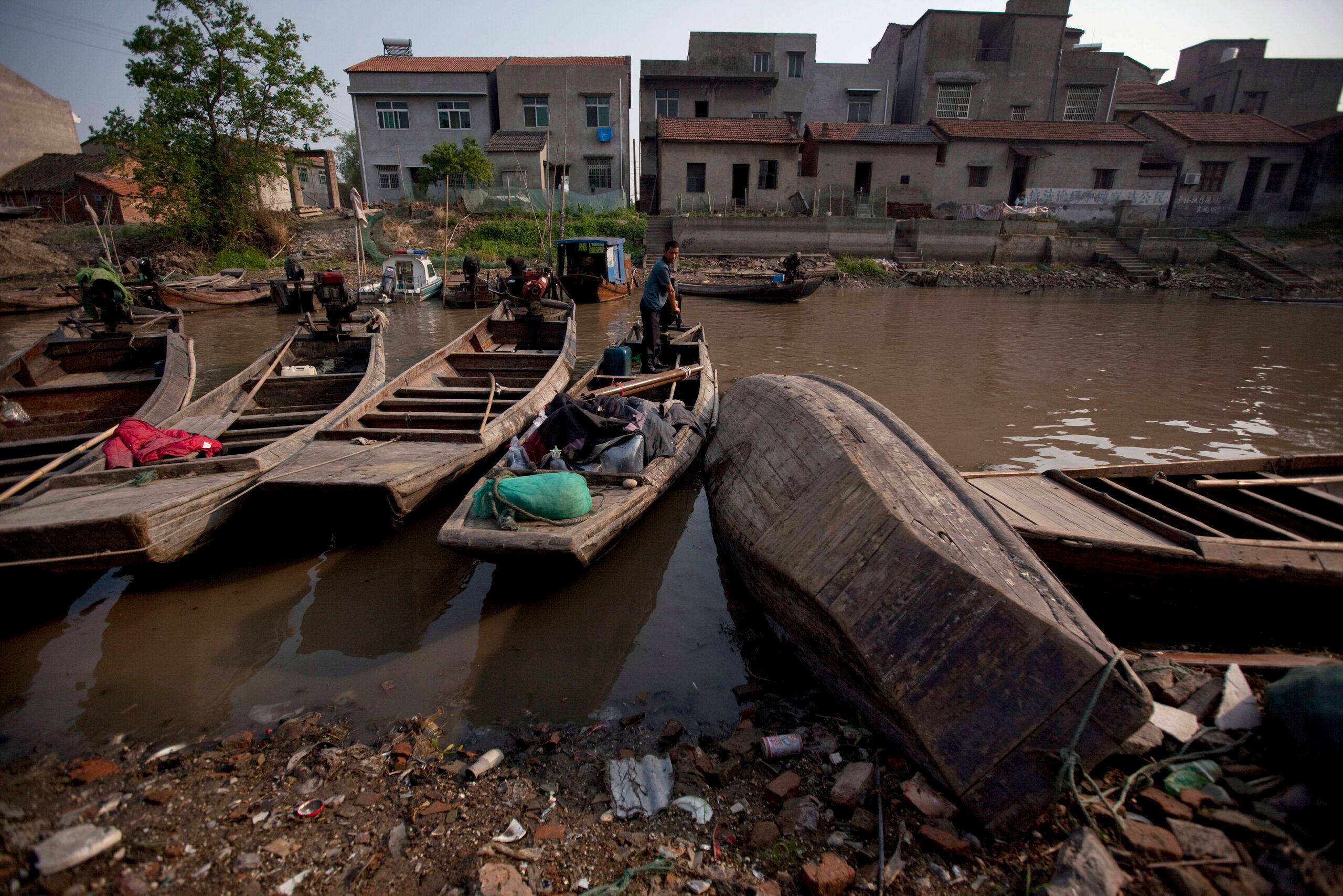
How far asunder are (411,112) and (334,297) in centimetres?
2729

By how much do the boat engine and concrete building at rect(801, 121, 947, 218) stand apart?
2434cm

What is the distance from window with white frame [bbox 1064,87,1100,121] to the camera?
109 ft

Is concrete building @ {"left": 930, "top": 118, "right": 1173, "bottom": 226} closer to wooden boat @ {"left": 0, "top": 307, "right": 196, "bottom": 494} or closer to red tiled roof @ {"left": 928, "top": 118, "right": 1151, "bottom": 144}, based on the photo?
red tiled roof @ {"left": 928, "top": 118, "right": 1151, "bottom": 144}

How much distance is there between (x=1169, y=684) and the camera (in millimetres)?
2889

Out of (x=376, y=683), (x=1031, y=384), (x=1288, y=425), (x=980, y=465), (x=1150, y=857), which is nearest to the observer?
(x=1150, y=857)

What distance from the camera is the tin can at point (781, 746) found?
2.79 metres

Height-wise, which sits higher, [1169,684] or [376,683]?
[1169,684]

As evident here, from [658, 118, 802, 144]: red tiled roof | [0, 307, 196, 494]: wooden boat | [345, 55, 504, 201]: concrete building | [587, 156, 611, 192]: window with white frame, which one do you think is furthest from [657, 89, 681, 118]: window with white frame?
[0, 307, 196, 494]: wooden boat

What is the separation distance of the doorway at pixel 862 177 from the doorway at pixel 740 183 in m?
5.11

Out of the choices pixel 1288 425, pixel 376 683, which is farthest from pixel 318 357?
pixel 1288 425

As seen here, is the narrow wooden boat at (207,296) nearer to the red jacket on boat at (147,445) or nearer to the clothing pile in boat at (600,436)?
the red jacket on boat at (147,445)

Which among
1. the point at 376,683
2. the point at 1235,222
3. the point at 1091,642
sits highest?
the point at 1235,222

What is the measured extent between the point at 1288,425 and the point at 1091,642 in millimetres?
8835

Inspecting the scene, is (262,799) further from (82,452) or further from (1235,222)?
(1235,222)
